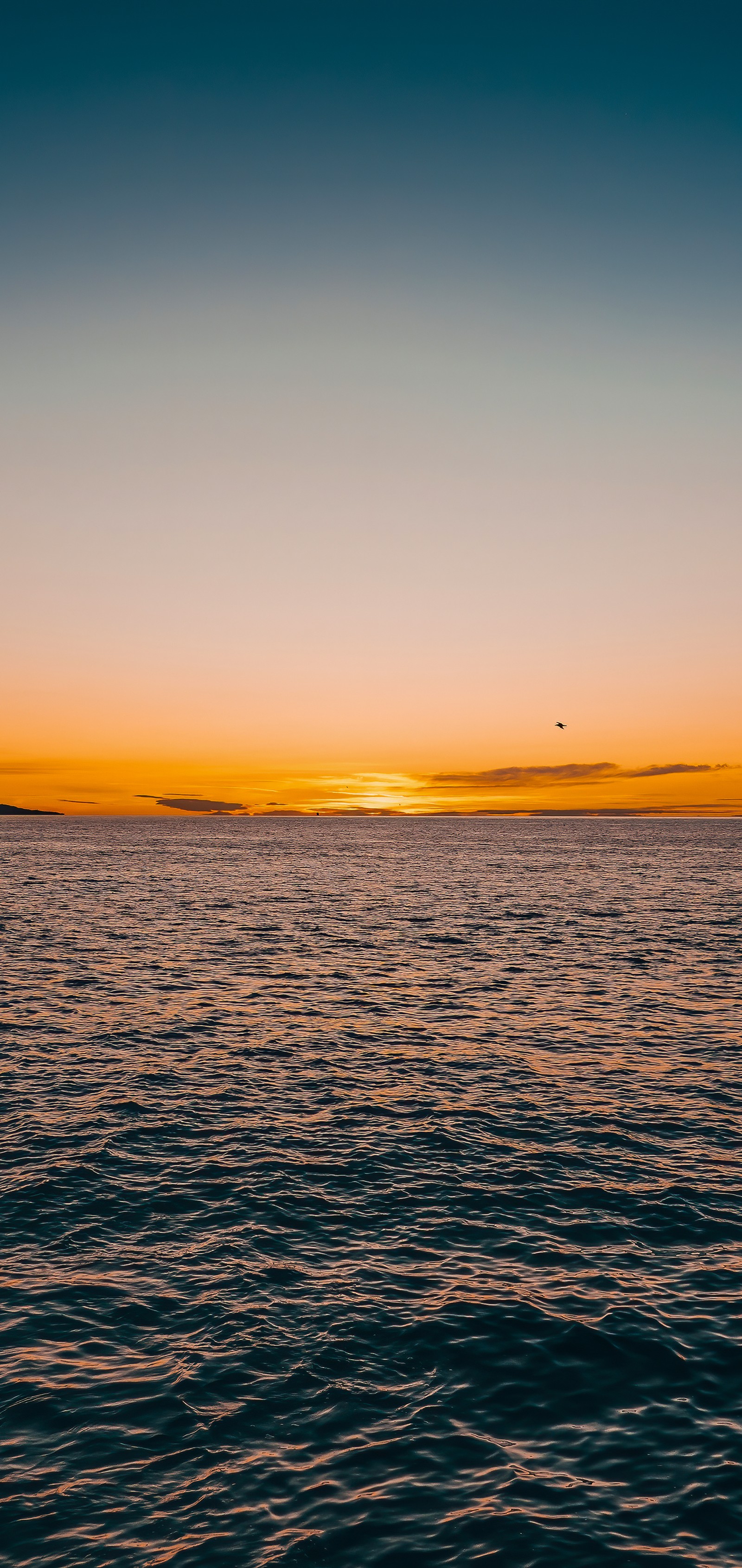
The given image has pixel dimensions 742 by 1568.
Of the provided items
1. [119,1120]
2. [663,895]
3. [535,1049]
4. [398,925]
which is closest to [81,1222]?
[119,1120]

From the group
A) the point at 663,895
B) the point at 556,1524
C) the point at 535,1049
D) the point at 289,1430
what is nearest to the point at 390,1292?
the point at 289,1430

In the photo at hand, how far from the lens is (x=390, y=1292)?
1831 centimetres

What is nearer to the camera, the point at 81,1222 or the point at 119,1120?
the point at 81,1222

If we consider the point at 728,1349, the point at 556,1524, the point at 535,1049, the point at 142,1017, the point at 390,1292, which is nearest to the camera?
the point at 556,1524

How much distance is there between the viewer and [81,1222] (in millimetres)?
21531

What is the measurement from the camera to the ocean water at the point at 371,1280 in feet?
42.3

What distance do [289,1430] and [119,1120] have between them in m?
15.3

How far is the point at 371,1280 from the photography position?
1877 centimetres

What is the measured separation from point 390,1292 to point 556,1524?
19.7ft

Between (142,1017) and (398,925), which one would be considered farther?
(398,925)

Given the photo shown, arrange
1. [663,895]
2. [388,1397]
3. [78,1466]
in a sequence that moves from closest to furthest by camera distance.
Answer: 1. [78,1466]
2. [388,1397]
3. [663,895]

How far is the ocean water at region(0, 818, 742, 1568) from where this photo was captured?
1289 centimetres

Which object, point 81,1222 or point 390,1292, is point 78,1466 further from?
point 81,1222

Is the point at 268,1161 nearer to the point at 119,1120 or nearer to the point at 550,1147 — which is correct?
the point at 119,1120
